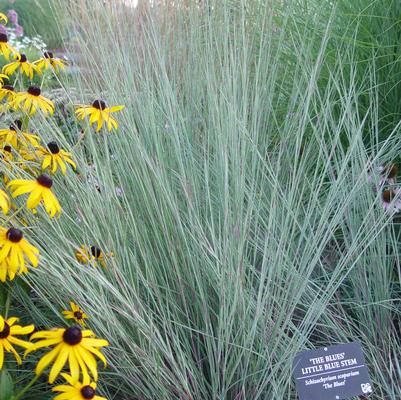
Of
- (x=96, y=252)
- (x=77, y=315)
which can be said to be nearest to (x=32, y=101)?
(x=96, y=252)

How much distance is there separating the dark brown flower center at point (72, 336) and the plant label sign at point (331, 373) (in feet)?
2.01

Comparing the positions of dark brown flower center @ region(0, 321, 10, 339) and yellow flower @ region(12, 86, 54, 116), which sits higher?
yellow flower @ region(12, 86, 54, 116)

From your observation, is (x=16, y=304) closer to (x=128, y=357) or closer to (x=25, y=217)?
(x=25, y=217)

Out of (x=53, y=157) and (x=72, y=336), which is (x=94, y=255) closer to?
(x=53, y=157)

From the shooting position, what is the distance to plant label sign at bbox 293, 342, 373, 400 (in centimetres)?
147

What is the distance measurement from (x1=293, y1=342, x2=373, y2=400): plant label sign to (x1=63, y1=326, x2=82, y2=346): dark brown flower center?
0.61 m

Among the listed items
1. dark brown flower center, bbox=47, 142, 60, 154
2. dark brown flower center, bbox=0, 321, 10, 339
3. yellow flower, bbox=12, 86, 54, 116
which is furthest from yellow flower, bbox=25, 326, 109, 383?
Answer: yellow flower, bbox=12, 86, 54, 116

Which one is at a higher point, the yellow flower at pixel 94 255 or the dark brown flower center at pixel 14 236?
the dark brown flower center at pixel 14 236

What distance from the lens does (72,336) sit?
40.9 inches

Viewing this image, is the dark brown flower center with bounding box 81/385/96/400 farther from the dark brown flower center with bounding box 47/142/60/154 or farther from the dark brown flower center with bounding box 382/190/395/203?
the dark brown flower center with bounding box 382/190/395/203

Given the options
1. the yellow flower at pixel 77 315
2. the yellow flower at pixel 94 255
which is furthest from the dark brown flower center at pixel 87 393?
the yellow flower at pixel 94 255

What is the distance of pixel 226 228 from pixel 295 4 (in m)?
1.50

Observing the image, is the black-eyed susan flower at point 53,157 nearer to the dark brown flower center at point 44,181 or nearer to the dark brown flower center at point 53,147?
the dark brown flower center at point 53,147

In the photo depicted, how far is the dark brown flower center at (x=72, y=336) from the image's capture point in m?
1.04
